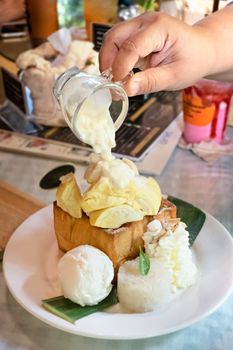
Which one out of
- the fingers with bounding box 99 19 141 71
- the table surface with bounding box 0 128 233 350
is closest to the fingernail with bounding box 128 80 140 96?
the fingers with bounding box 99 19 141 71

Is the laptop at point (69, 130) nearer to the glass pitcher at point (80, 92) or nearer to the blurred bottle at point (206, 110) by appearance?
the blurred bottle at point (206, 110)

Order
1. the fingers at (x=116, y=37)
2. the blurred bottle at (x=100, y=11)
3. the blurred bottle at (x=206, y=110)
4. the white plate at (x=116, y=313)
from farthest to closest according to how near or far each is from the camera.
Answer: the blurred bottle at (x=100, y=11) → the blurred bottle at (x=206, y=110) → the fingers at (x=116, y=37) → the white plate at (x=116, y=313)

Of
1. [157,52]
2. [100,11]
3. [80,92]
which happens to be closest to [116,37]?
[157,52]

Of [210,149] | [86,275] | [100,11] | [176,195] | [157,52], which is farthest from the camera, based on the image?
[100,11]

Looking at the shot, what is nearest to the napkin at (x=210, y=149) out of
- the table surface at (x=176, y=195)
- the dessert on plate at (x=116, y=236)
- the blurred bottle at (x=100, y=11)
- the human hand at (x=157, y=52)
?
the table surface at (x=176, y=195)

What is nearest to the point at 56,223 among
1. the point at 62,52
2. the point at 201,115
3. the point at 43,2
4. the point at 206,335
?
the point at 206,335

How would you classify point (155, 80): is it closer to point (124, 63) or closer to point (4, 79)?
point (124, 63)

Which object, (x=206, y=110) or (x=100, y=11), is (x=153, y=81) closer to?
(x=206, y=110)
